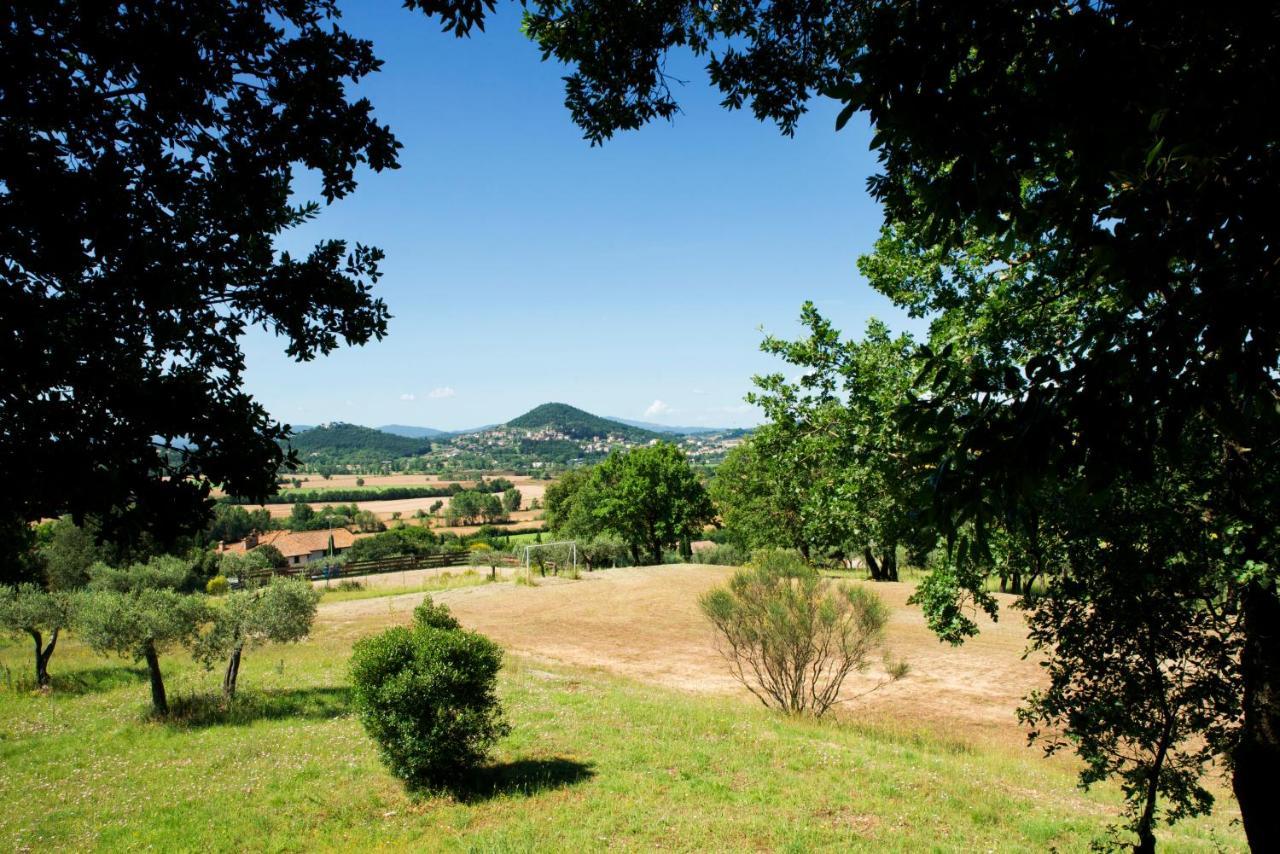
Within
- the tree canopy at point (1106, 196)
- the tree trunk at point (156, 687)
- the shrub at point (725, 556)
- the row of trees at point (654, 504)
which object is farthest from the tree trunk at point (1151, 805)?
the row of trees at point (654, 504)

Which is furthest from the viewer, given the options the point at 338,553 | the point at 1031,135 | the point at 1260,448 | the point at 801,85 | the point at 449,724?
the point at 338,553

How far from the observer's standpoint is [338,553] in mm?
73188

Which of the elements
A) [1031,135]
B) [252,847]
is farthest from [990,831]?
[252,847]

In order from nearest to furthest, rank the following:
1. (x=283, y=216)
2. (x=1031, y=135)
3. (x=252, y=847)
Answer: (x=1031, y=135) → (x=283, y=216) → (x=252, y=847)

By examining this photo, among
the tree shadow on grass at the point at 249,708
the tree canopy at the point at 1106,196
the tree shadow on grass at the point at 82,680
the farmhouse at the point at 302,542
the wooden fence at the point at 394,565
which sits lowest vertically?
the farmhouse at the point at 302,542

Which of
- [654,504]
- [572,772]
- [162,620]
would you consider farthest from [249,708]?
[654,504]

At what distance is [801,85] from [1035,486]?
3949mm

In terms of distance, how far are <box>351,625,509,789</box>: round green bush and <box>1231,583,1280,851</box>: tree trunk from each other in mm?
8372

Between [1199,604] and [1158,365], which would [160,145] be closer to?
[1158,365]

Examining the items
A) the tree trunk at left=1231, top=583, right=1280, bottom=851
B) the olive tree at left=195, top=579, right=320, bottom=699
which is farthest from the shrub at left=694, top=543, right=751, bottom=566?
the tree trunk at left=1231, top=583, right=1280, bottom=851

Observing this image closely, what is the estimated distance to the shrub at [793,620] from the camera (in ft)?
43.5

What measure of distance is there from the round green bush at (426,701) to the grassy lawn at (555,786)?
48 centimetres

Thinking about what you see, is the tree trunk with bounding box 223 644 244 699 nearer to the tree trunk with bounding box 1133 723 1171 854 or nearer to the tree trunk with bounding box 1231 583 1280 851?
the tree trunk with bounding box 1133 723 1171 854

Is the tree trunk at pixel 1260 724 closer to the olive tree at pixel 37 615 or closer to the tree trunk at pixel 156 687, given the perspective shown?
the tree trunk at pixel 156 687
